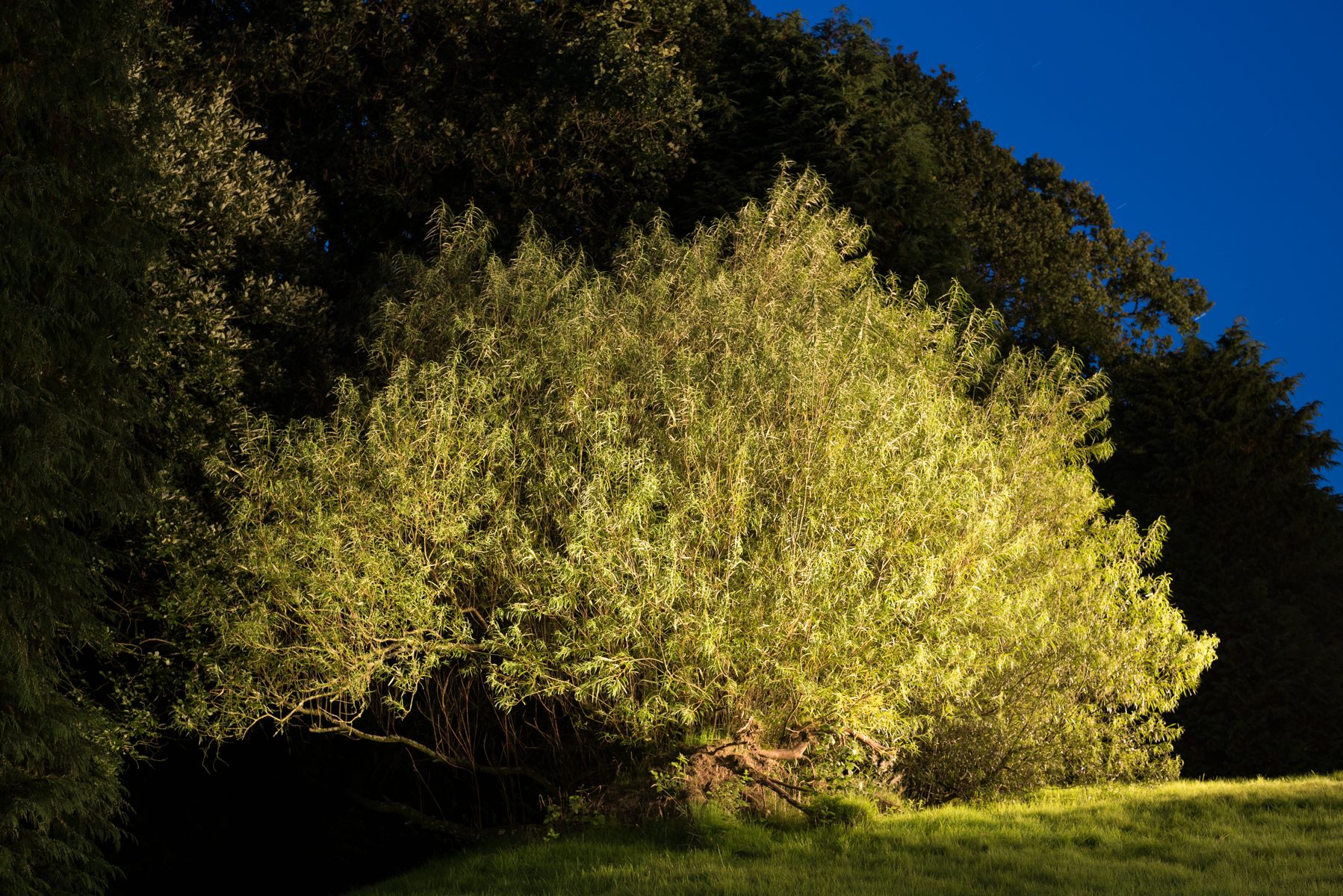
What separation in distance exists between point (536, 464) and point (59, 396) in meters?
4.62

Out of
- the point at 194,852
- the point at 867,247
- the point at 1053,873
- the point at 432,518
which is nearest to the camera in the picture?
the point at 1053,873

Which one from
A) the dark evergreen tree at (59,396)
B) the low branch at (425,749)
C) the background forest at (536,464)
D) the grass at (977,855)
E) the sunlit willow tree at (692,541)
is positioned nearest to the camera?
the grass at (977,855)

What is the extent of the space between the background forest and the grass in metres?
1.05

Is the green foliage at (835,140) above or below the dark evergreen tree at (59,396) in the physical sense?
above

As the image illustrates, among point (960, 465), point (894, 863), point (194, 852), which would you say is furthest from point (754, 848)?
point (194, 852)

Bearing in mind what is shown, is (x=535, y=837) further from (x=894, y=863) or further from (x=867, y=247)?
(x=867, y=247)

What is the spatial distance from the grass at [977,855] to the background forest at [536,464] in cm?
105

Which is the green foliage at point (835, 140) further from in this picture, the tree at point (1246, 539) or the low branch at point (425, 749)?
the low branch at point (425, 749)

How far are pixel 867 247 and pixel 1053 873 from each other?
42.6ft

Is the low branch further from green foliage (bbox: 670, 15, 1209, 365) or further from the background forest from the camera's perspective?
green foliage (bbox: 670, 15, 1209, 365)

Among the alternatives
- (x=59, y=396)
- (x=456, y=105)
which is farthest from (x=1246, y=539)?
(x=59, y=396)

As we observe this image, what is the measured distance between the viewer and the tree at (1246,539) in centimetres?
1927

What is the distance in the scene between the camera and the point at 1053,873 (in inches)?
360

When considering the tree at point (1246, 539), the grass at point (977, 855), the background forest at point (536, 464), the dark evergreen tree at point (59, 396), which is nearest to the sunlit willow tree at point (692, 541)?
the background forest at point (536, 464)
